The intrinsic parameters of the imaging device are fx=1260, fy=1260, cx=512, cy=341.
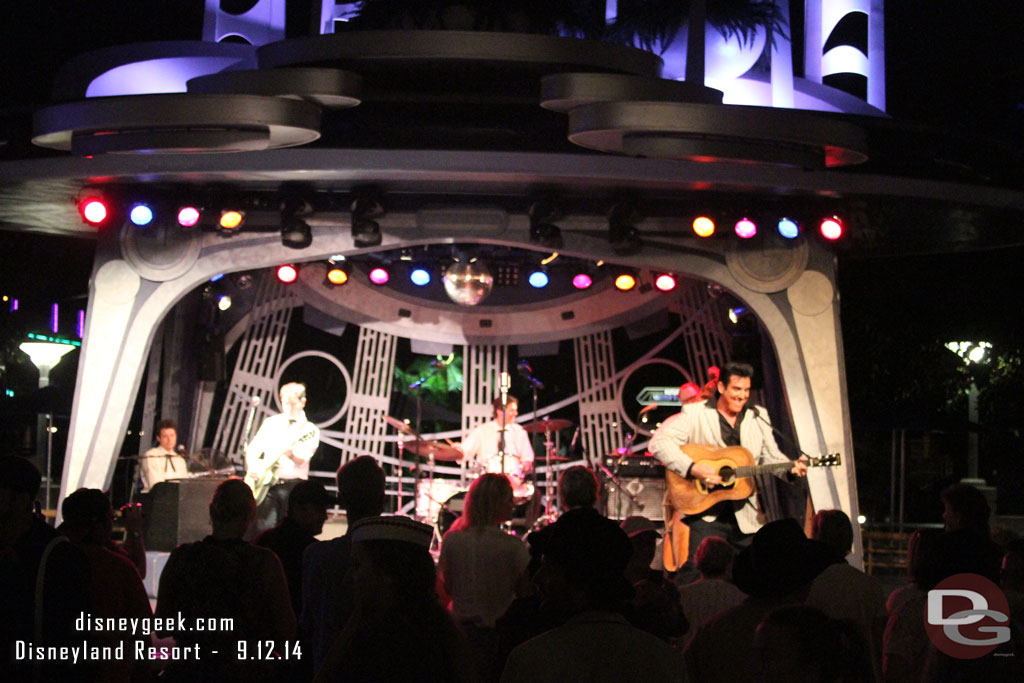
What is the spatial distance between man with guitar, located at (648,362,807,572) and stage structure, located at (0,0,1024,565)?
1215 mm

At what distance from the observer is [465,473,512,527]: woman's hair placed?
5.64 metres

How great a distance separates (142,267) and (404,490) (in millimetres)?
4879

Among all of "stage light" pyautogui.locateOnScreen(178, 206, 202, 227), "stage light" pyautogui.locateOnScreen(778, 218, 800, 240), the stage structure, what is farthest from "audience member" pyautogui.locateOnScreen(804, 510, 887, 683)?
"stage light" pyautogui.locateOnScreen(178, 206, 202, 227)

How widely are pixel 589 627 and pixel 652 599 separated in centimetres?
150

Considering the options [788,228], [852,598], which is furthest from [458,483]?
[852,598]

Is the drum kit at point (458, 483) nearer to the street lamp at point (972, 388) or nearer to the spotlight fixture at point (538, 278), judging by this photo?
the spotlight fixture at point (538, 278)

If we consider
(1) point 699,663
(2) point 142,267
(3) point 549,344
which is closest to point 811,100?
(3) point 549,344

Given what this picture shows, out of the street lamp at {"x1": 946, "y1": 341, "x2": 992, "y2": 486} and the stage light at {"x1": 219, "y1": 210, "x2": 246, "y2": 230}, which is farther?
the street lamp at {"x1": 946, "y1": 341, "x2": 992, "y2": 486}

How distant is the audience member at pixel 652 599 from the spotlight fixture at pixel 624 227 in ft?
19.2

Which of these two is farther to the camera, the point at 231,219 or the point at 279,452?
the point at 279,452

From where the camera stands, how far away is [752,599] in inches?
149

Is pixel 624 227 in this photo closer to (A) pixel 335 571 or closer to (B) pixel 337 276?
(B) pixel 337 276

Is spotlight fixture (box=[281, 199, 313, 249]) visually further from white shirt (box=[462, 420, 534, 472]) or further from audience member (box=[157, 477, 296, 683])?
audience member (box=[157, 477, 296, 683])

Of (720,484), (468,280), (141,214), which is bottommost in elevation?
(720,484)
